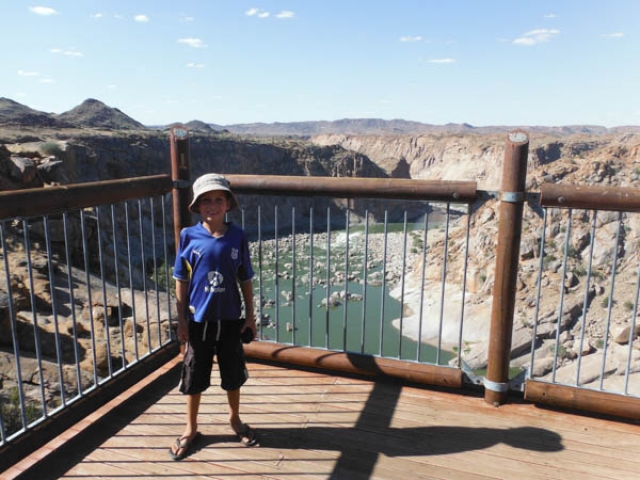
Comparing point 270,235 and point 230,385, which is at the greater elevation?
point 230,385

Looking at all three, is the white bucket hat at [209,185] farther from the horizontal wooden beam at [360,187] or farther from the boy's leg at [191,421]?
the boy's leg at [191,421]

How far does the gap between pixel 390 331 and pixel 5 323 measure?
57.4 feet

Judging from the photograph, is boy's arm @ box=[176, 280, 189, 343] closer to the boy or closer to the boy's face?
the boy

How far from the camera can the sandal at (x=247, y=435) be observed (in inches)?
107

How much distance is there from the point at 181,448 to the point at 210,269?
0.95 m

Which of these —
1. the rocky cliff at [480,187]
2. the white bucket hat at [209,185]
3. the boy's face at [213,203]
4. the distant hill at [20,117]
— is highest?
the distant hill at [20,117]

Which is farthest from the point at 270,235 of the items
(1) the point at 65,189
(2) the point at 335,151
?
(1) the point at 65,189

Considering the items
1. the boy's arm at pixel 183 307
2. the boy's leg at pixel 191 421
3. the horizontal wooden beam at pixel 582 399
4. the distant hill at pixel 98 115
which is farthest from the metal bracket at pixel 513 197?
the distant hill at pixel 98 115

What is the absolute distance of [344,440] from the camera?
2.78 m

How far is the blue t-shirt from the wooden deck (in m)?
0.76

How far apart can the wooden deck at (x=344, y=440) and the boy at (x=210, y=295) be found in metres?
0.19

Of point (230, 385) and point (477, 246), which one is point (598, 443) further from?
point (477, 246)

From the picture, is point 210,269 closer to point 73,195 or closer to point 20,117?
point 73,195

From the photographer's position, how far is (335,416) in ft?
9.98
